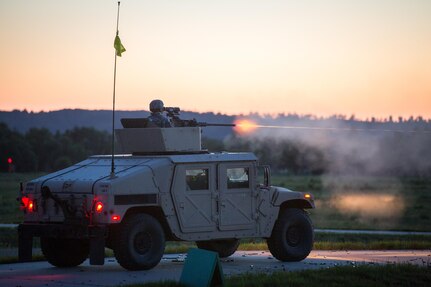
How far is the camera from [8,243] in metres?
29.6

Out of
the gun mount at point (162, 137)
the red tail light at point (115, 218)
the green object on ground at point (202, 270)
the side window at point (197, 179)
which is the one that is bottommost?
the green object on ground at point (202, 270)

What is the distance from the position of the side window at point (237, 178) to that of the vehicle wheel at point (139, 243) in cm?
211

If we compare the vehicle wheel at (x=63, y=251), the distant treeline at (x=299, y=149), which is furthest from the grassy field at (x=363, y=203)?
the vehicle wheel at (x=63, y=251)

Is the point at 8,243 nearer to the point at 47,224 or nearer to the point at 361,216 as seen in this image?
the point at 47,224

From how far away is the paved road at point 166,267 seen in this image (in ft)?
60.0

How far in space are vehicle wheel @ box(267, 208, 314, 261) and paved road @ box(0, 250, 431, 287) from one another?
0.75ft

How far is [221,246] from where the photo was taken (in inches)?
906

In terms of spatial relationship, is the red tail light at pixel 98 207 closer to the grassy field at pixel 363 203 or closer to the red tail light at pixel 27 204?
the red tail light at pixel 27 204

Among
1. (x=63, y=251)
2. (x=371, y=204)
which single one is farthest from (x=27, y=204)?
(x=371, y=204)

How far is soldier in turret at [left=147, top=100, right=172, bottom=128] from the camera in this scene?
71.4 ft

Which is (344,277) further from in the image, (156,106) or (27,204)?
(27,204)

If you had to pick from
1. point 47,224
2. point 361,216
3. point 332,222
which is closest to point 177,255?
point 47,224

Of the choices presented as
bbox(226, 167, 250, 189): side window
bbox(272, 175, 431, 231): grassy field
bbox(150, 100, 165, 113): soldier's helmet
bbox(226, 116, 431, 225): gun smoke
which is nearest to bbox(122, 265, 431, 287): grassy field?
bbox(226, 167, 250, 189): side window

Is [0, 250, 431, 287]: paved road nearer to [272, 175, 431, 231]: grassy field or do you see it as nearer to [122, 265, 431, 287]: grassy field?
[122, 265, 431, 287]: grassy field
